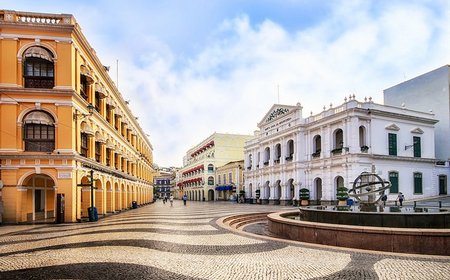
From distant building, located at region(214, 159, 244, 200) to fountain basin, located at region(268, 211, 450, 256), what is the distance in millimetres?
45703

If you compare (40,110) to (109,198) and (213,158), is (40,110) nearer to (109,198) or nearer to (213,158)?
(109,198)

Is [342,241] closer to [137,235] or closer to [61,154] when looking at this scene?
[137,235]

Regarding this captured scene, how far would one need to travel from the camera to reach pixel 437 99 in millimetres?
38719

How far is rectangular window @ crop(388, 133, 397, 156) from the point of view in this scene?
32.6 meters

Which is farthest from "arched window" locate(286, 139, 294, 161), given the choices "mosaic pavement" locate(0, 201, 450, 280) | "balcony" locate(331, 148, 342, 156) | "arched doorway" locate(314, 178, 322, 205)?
"mosaic pavement" locate(0, 201, 450, 280)

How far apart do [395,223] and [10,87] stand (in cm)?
2029

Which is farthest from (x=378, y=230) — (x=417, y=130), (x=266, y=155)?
(x=266, y=155)

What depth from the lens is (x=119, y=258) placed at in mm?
8617

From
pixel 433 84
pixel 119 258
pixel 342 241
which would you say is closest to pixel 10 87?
pixel 119 258

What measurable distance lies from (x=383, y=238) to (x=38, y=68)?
65.8ft

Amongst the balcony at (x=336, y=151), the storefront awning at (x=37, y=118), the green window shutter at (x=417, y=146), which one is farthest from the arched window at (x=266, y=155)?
the storefront awning at (x=37, y=118)

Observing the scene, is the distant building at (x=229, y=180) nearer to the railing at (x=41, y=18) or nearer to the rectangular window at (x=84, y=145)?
the rectangular window at (x=84, y=145)

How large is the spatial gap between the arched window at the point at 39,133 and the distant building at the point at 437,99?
36.5 metres

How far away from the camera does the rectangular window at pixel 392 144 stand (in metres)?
32.6
